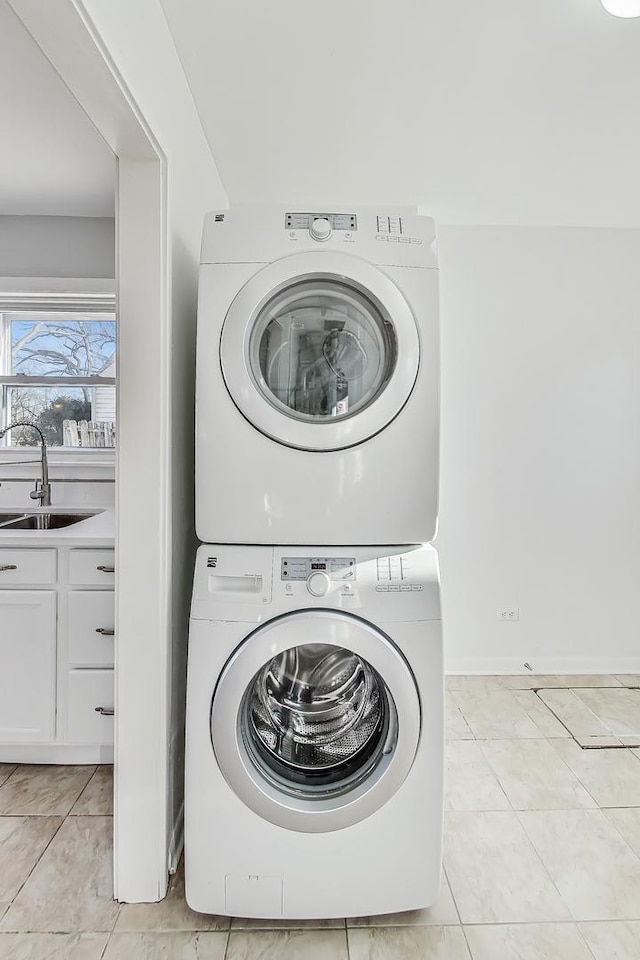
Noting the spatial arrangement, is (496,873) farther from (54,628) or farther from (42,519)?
(42,519)

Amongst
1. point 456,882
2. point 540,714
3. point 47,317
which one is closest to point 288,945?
point 456,882

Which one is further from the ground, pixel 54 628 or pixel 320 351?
pixel 320 351

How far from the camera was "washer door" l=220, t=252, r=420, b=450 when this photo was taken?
1.64 m

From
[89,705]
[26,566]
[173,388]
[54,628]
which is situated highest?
[173,388]

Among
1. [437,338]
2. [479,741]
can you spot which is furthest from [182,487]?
[479,741]

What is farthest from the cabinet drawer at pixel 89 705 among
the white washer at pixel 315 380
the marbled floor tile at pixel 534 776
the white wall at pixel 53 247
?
the white wall at pixel 53 247

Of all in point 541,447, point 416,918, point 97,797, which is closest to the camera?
Result: point 416,918

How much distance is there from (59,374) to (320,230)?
202 cm

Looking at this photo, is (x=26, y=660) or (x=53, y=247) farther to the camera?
(x=53, y=247)

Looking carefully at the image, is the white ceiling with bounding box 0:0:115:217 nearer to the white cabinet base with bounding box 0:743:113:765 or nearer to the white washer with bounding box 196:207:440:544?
the white washer with bounding box 196:207:440:544

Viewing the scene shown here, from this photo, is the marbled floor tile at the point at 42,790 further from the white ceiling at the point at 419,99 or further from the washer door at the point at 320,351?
the white ceiling at the point at 419,99

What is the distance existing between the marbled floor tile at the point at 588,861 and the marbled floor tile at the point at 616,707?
2.32 feet

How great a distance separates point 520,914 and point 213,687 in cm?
100

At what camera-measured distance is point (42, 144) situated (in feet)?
7.83
